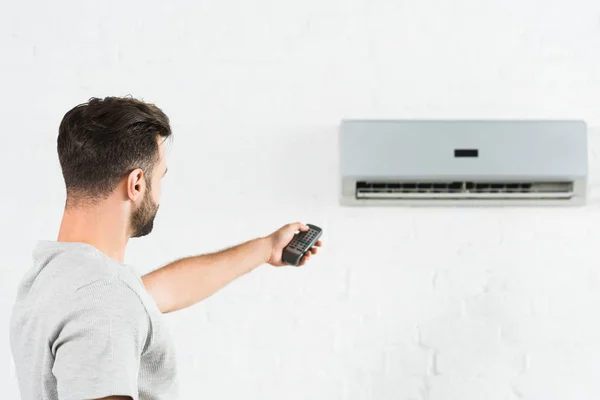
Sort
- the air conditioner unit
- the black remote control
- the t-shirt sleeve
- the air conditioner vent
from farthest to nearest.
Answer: the air conditioner vent, the air conditioner unit, the black remote control, the t-shirt sleeve

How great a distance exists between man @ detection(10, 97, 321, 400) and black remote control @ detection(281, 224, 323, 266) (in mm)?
478

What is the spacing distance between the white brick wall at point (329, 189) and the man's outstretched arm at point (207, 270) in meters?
0.42

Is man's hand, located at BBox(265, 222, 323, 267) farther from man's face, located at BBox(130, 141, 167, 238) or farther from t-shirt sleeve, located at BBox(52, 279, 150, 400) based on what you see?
t-shirt sleeve, located at BBox(52, 279, 150, 400)

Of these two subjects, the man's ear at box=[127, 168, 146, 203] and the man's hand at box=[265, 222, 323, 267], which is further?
the man's hand at box=[265, 222, 323, 267]

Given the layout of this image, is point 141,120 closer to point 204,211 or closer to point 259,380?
point 204,211

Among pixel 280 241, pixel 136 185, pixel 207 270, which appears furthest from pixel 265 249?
pixel 136 185

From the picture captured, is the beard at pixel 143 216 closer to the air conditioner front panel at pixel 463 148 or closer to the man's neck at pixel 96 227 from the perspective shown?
the man's neck at pixel 96 227

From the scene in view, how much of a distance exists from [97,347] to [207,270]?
2.50ft

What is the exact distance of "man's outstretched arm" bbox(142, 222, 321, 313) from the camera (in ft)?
6.33

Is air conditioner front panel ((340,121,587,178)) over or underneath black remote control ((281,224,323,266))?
over

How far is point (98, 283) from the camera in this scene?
4.22 ft

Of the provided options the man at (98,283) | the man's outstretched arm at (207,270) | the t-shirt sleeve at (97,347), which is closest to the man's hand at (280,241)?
the man's outstretched arm at (207,270)

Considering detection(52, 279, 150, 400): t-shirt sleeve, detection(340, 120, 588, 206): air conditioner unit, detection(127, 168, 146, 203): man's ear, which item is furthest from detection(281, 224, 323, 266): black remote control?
detection(52, 279, 150, 400): t-shirt sleeve

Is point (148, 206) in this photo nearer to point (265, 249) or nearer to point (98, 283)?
point (98, 283)
